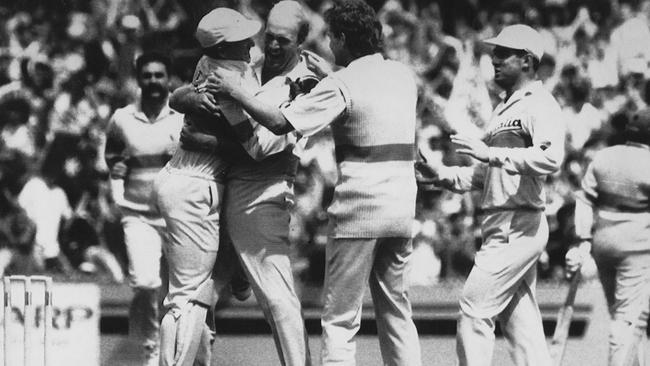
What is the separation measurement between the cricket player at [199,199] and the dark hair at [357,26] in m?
0.44

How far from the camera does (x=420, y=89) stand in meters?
13.1

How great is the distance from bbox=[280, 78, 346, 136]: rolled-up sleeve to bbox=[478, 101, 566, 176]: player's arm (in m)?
0.83

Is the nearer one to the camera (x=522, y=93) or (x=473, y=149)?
(x=473, y=149)

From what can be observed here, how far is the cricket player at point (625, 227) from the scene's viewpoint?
8.80 meters

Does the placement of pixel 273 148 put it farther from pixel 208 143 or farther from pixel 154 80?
pixel 154 80

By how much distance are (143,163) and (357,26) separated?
2794 millimetres

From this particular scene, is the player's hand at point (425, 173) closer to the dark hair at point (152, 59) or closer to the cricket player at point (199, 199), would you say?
the cricket player at point (199, 199)

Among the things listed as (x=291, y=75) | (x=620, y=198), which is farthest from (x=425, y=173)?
(x=620, y=198)

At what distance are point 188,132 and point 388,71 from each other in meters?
1.08

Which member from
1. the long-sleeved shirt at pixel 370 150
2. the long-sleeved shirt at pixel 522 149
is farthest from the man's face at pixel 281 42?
the long-sleeved shirt at pixel 522 149

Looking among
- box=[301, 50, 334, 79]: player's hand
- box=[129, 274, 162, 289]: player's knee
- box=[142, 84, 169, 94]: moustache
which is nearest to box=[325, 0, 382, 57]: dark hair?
box=[301, 50, 334, 79]: player's hand

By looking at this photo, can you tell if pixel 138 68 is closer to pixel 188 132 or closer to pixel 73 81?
pixel 188 132

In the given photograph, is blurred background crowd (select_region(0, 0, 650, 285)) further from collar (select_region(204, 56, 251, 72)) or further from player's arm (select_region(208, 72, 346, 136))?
player's arm (select_region(208, 72, 346, 136))

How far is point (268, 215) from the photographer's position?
765 centimetres
